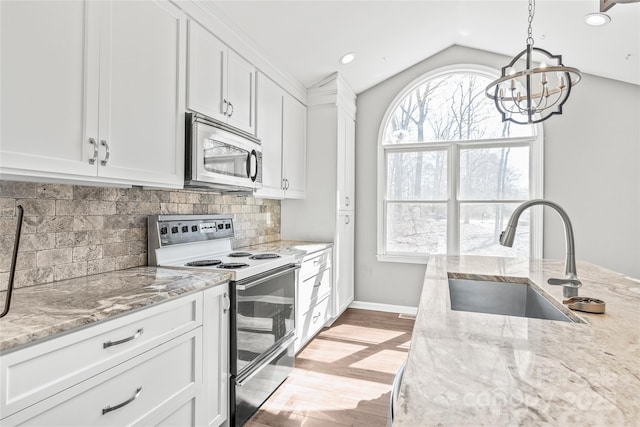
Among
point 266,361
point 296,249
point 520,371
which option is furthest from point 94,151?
point 296,249

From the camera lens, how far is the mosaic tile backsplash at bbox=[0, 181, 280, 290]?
4.75 ft

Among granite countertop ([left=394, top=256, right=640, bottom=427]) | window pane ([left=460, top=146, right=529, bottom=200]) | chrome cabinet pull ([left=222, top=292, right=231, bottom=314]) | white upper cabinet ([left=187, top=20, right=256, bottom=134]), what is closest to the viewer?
granite countertop ([left=394, top=256, right=640, bottom=427])

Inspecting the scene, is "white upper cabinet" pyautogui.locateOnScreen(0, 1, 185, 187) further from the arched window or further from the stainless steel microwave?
the arched window

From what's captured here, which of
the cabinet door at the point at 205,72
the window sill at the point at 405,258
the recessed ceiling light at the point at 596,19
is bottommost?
the window sill at the point at 405,258

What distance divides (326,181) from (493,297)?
220 cm

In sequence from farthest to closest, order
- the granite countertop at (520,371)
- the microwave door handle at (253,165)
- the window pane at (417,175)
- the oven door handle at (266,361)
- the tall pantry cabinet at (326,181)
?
1. the window pane at (417,175)
2. the tall pantry cabinet at (326,181)
3. the microwave door handle at (253,165)
4. the oven door handle at (266,361)
5. the granite countertop at (520,371)

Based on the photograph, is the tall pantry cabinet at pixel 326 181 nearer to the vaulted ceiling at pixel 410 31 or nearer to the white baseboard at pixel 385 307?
the vaulted ceiling at pixel 410 31

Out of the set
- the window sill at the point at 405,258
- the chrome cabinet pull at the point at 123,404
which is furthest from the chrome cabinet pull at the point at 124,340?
the window sill at the point at 405,258

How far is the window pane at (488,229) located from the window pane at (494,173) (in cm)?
12

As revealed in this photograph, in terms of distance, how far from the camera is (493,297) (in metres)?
1.66

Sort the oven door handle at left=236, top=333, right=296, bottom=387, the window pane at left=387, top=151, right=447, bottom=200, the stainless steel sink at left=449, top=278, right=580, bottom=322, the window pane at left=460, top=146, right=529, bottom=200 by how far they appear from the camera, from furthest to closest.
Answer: the window pane at left=387, top=151, right=447, bottom=200 → the window pane at left=460, top=146, right=529, bottom=200 → the oven door handle at left=236, top=333, right=296, bottom=387 → the stainless steel sink at left=449, top=278, right=580, bottom=322

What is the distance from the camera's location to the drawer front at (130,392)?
3.46 feet

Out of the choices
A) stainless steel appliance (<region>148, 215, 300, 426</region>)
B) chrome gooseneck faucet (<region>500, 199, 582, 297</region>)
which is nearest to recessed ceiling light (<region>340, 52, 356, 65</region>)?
stainless steel appliance (<region>148, 215, 300, 426</region>)

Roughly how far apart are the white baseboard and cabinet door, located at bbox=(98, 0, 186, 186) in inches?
118
